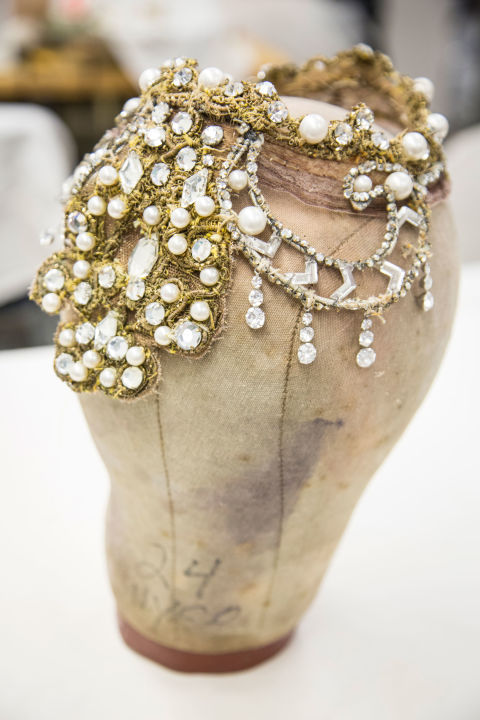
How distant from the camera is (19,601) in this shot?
0.94 m

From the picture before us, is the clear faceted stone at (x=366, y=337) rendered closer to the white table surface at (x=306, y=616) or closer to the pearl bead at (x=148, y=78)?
the pearl bead at (x=148, y=78)

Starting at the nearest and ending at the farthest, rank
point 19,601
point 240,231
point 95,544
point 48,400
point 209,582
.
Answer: point 240,231 → point 209,582 → point 19,601 → point 95,544 → point 48,400

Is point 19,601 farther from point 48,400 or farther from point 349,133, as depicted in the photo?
point 349,133

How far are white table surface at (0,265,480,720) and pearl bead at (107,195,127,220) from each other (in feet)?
1.87

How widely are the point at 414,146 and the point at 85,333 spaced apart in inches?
13.2

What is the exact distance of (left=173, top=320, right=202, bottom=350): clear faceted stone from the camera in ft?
1.86

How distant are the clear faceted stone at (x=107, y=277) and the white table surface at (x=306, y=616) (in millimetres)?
513

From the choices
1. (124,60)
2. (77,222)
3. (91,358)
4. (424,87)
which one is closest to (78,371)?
(91,358)

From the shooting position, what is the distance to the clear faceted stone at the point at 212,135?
1.92ft

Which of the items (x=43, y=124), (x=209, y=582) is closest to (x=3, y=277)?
(x=43, y=124)

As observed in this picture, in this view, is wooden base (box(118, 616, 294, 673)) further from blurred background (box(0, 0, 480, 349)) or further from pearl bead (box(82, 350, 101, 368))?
blurred background (box(0, 0, 480, 349))

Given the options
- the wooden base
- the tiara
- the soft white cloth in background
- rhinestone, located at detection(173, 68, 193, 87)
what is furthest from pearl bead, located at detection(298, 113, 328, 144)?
the soft white cloth in background

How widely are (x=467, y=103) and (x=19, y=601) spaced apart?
16.6ft

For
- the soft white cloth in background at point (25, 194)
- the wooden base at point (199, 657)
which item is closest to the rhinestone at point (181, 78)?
the wooden base at point (199, 657)
